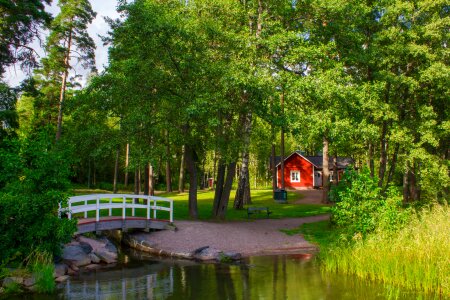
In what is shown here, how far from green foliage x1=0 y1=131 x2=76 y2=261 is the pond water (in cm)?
172

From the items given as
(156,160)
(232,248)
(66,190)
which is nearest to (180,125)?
(156,160)

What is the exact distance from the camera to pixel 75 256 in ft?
53.1

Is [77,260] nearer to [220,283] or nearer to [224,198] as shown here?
[220,283]

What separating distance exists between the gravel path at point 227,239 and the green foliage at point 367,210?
365cm

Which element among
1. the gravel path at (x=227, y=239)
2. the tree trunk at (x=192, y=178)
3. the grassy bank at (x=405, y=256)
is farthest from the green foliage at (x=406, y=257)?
the tree trunk at (x=192, y=178)

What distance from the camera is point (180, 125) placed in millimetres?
23344

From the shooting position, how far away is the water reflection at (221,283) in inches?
476

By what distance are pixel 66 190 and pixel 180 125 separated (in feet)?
31.3

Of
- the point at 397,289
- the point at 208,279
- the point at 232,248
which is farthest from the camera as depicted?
the point at 232,248

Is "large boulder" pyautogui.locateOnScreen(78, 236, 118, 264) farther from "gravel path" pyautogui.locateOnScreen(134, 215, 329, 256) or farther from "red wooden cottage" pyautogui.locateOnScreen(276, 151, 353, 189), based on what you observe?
"red wooden cottage" pyautogui.locateOnScreen(276, 151, 353, 189)

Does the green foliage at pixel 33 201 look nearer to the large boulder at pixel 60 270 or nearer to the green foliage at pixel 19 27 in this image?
the large boulder at pixel 60 270

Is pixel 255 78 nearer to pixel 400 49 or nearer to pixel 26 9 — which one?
pixel 400 49

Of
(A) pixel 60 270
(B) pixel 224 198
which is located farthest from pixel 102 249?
(B) pixel 224 198

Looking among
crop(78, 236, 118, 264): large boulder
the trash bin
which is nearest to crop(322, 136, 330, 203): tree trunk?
the trash bin
